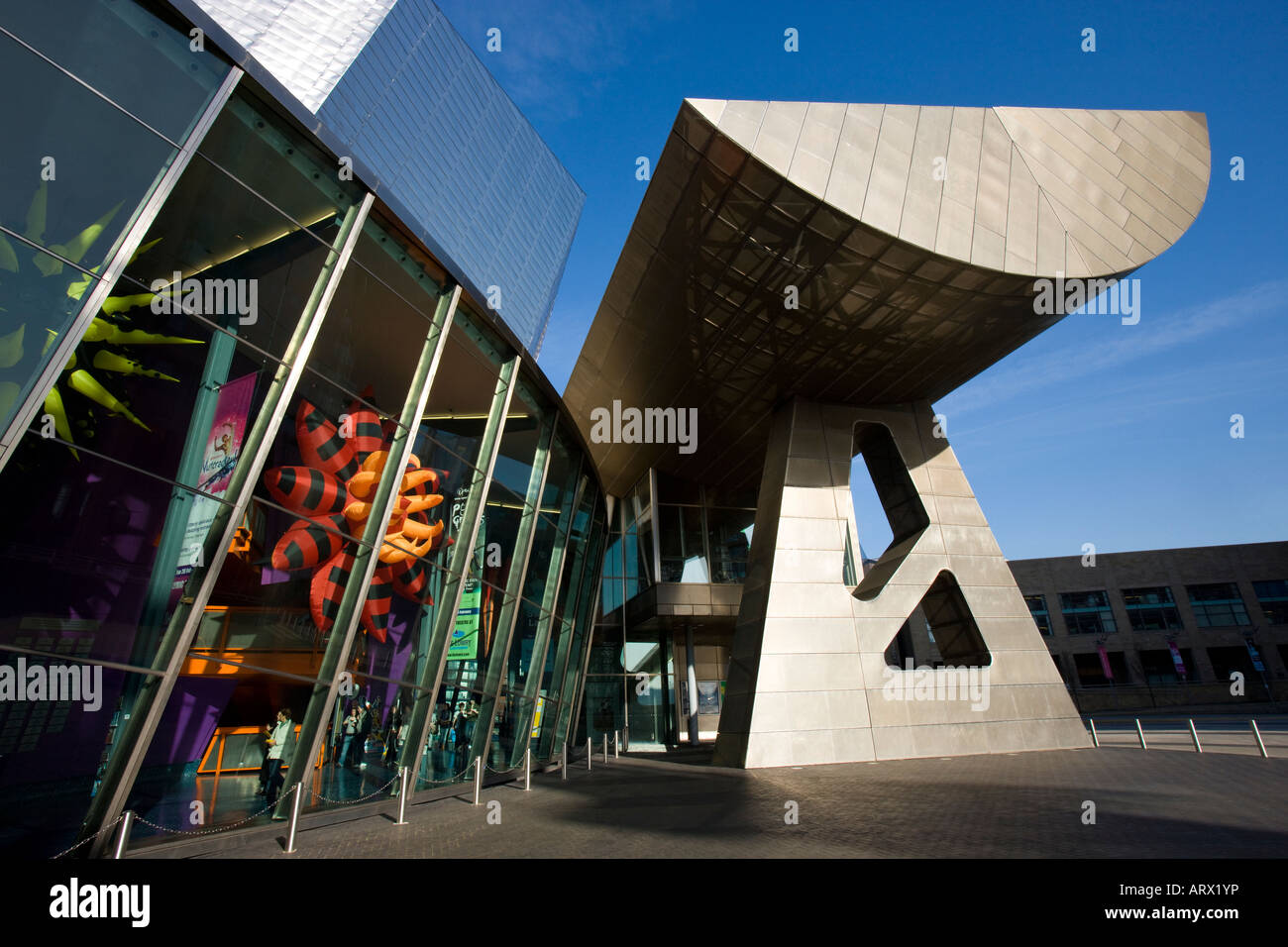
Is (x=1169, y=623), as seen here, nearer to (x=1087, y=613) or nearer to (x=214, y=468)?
(x=1087, y=613)

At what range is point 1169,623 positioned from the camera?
1934 inches

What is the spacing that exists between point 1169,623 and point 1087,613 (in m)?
5.28

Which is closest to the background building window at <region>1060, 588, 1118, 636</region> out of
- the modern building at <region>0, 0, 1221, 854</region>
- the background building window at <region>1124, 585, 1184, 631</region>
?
the background building window at <region>1124, 585, 1184, 631</region>

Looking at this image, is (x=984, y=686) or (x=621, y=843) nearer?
(x=621, y=843)

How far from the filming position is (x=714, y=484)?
97.3ft

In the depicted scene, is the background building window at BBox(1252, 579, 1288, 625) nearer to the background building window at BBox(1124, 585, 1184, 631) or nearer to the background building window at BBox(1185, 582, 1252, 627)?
the background building window at BBox(1185, 582, 1252, 627)

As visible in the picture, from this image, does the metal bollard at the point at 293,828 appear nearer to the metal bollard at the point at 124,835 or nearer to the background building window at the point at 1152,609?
the metal bollard at the point at 124,835

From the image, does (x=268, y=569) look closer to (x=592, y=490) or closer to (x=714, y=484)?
(x=592, y=490)

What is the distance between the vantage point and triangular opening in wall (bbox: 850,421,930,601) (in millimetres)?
19000

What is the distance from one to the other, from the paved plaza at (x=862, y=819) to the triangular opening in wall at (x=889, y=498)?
270 inches

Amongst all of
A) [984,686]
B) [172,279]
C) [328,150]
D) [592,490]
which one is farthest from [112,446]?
[984,686]

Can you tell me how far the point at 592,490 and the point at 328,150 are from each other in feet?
38.6

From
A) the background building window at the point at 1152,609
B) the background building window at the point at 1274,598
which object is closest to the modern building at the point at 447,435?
the background building window at the point at 1152,609

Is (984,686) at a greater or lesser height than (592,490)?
lesser
